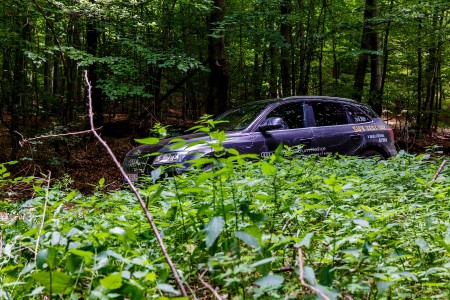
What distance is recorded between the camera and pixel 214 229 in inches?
60.4

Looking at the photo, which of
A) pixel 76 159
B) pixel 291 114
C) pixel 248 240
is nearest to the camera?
pixel 248 240

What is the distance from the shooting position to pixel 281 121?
641cm

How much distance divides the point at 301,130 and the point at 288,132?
343 millimetres

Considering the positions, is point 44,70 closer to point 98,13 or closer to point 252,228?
point 98,13

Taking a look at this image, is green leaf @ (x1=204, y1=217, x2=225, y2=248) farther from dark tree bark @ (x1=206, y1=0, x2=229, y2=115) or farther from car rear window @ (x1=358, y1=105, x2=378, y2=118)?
dark tree bark @ (x1=206, y1=0, x2=229, y2=115)

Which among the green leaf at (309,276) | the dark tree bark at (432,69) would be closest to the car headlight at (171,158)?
the green leaf at (309,276)

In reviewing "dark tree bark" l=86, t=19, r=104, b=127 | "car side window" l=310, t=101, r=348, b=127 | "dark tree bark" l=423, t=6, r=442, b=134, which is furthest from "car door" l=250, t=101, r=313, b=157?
"dark tree bark" l=423, t=6, r=442, b=134

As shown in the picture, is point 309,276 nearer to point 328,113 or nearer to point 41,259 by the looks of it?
point 41,259

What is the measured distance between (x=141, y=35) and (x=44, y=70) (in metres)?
11.3

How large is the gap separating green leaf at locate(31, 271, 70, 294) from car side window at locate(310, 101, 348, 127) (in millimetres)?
6185

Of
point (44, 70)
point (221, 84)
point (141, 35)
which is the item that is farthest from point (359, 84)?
point (44, 70)

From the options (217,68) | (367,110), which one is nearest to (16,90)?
(217,68)

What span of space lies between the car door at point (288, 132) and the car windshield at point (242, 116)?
0.88 ft

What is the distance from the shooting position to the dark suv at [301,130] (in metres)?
5.98
